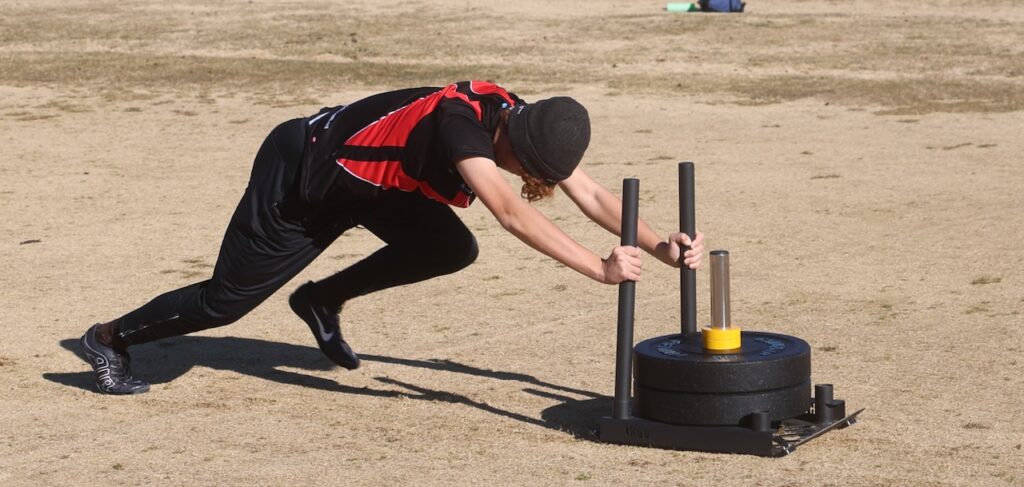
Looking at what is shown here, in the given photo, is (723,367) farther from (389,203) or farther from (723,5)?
(723,5)

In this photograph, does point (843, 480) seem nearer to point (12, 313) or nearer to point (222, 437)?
point (222, 437)

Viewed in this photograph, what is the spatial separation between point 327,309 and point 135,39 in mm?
15721

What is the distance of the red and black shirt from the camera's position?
5.00 m

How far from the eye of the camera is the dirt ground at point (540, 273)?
5293 mm

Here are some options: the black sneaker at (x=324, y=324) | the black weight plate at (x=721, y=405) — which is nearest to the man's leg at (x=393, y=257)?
the black sneaker at (x=324, y=324)

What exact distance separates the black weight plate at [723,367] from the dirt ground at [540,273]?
0.24 m

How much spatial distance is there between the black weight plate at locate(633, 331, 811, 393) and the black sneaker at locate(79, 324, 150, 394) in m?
2.11

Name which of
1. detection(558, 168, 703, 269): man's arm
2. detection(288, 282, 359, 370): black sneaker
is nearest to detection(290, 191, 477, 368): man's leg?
detection(288, 282, 359, 370): black sneaker

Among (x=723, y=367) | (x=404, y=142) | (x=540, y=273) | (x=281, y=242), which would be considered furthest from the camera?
(x=540, y=273)

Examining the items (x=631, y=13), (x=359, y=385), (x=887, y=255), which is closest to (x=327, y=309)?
(x=359, y=385)

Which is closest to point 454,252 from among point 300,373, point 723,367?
point 300,373

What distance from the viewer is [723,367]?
16.5 feet

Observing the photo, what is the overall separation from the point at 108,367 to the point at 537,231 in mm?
2143

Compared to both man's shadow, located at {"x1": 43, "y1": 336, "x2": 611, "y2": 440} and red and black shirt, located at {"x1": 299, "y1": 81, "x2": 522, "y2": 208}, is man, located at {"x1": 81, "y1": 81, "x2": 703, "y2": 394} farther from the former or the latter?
man's shadow, located at {"x1": 43, "y1": 336, "x2": 611, "y2": 440}
